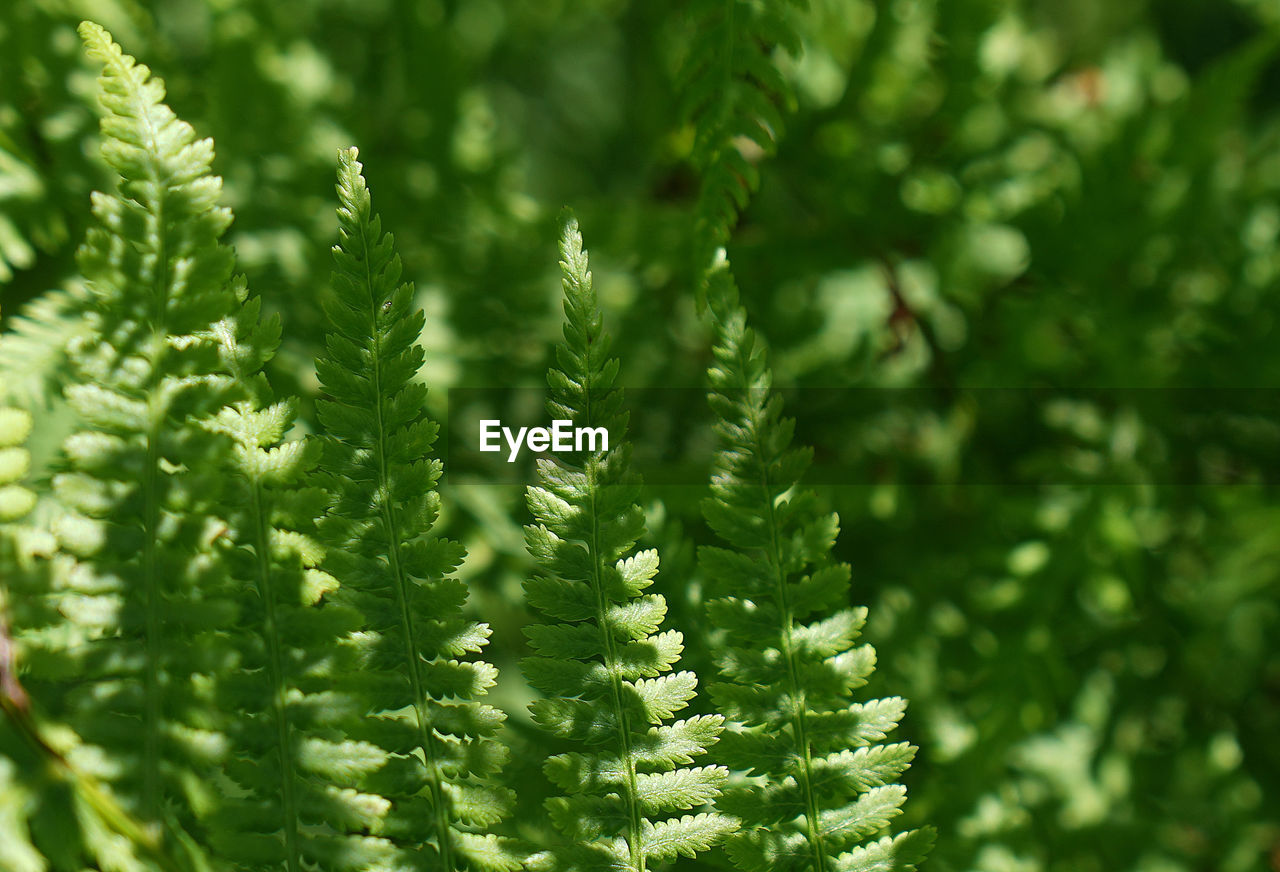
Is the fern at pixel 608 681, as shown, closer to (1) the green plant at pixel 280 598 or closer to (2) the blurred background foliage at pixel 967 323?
(1) the green plant at pixel 280 598

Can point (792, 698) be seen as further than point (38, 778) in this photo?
Yes

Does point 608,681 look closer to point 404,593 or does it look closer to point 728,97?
point 404,593

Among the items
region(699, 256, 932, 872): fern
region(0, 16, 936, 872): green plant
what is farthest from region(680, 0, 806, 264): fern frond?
region(0, 16, 936, 872): green plant

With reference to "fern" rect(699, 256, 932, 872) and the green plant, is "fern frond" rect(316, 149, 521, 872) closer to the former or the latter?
the green plant

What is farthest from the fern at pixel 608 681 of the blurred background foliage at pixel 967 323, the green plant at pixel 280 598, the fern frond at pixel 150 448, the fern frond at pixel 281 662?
the blurred background foliage at pixel 967 323

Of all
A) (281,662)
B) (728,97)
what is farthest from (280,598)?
(728,97)

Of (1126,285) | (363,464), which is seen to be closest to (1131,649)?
(1126,285)
